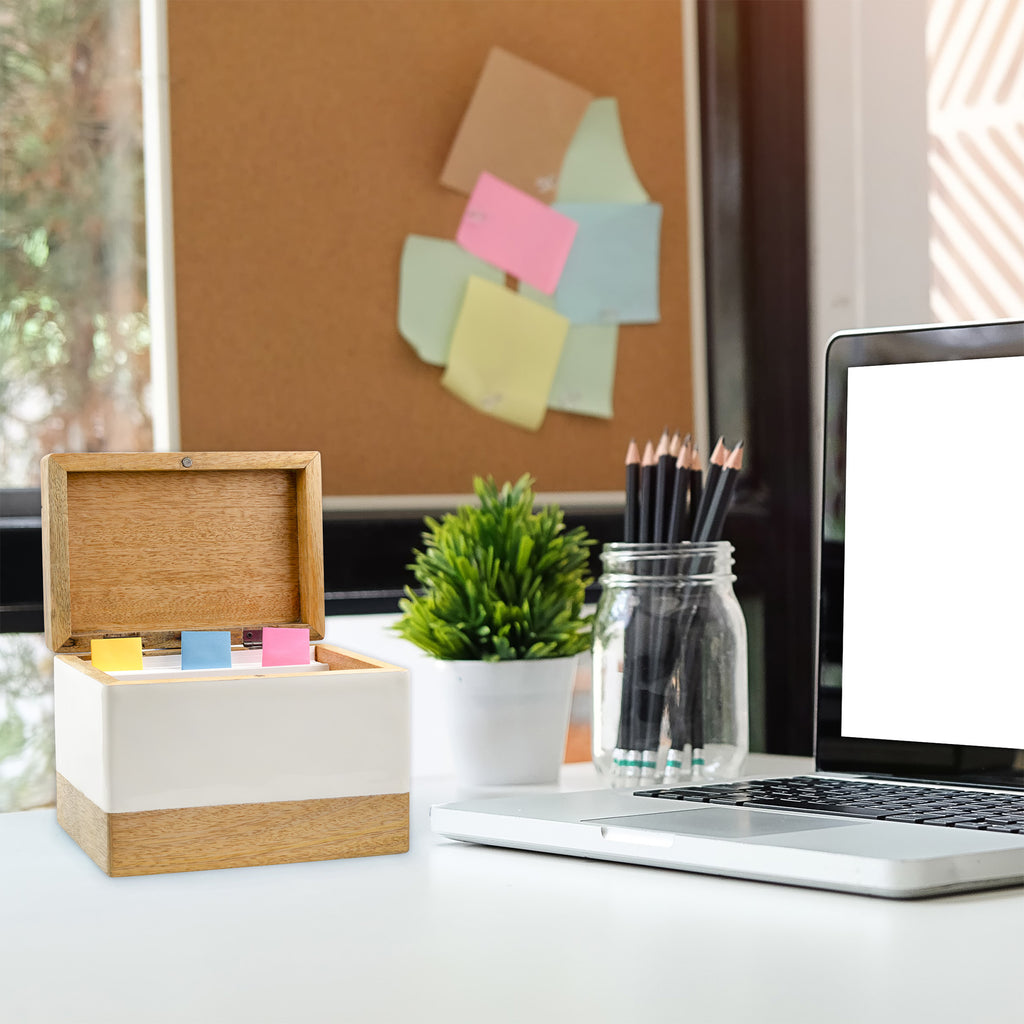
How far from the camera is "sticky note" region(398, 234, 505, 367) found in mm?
1050

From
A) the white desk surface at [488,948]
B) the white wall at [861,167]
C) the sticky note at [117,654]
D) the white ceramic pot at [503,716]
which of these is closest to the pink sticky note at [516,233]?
the white wall at [861,167]

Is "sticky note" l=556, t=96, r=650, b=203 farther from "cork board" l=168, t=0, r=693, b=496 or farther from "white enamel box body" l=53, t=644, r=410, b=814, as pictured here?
"white enamel box body" l=53, t=644, r=410, b=814

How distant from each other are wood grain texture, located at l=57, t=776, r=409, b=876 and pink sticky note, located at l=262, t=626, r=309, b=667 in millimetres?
138

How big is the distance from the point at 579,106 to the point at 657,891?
74cm

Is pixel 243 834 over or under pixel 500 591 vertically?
under

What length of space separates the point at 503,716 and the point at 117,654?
0.26 metres

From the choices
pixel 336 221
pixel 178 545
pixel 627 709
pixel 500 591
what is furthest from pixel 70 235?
pixel 627 709

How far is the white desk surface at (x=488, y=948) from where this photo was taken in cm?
44

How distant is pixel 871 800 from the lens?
26.7 inches

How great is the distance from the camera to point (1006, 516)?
29.4 inches

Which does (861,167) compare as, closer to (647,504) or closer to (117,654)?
(647,504)

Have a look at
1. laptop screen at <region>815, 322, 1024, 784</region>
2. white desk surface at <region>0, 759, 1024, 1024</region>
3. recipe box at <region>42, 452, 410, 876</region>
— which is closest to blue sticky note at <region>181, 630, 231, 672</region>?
recipe box at <region>42, 452, 410, 876</region>

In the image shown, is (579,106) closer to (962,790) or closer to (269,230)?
(269,230)

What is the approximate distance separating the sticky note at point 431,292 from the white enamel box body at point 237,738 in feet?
1.36
